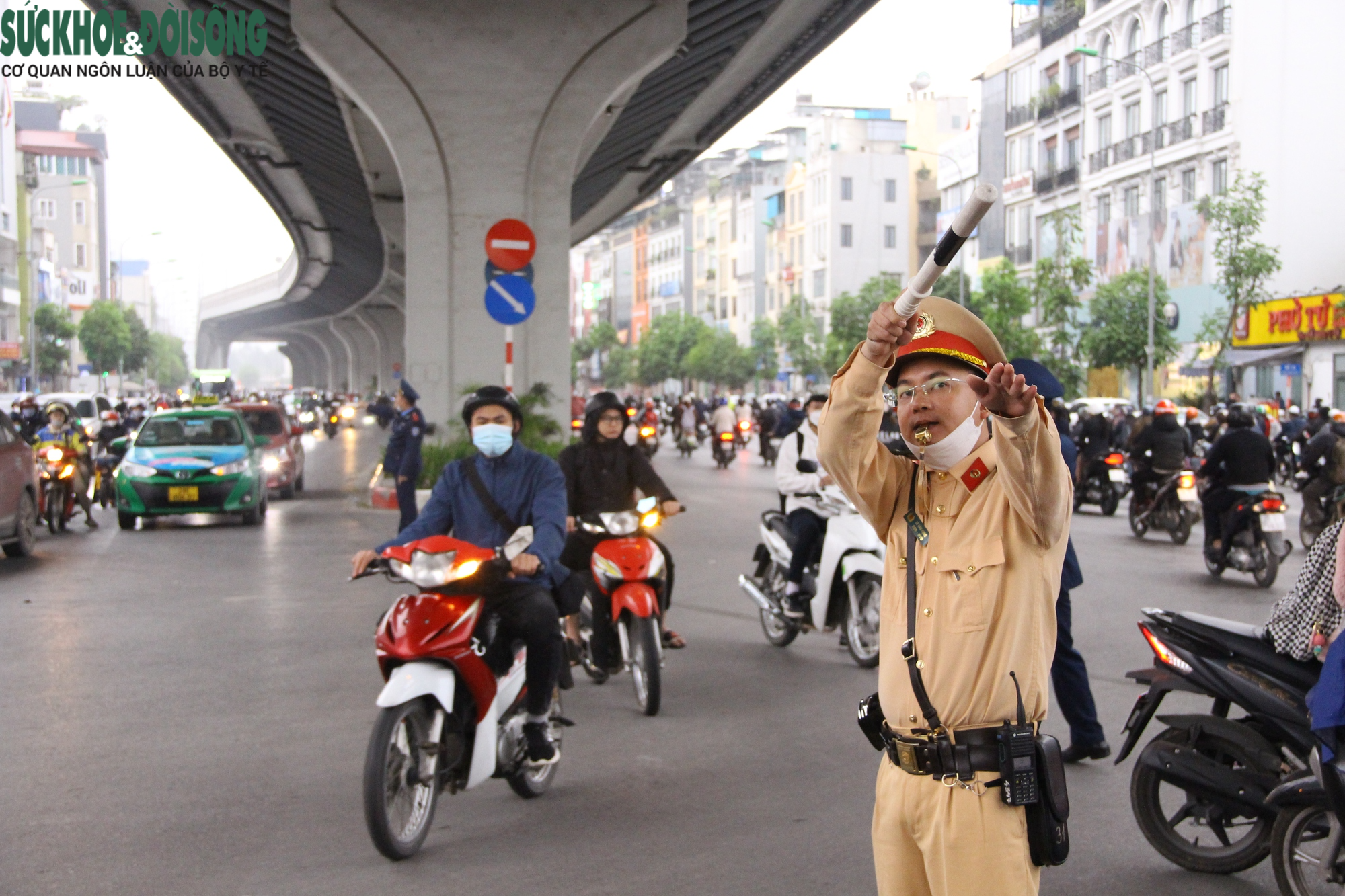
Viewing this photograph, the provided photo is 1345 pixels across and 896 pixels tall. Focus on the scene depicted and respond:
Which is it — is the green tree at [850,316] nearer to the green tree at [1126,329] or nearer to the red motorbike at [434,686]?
the green tree at [1126,329]

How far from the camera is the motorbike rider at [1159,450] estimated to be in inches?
673

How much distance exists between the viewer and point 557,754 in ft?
19.0

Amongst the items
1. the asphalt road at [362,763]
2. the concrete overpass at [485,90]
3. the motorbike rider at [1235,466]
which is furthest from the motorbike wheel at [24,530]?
the motorbike rider at [1235,466]

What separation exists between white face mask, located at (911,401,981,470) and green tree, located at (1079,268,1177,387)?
40.8 m

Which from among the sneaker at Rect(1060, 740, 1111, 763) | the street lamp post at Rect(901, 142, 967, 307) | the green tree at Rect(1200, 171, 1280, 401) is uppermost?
the street lamp post at Rect(901, 142, 967, 307)

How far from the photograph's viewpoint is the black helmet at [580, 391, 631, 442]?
8.51 m

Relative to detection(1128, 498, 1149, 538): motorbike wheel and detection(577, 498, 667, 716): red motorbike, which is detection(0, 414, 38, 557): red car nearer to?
detection(577, 498, 667, 716): red motorbike

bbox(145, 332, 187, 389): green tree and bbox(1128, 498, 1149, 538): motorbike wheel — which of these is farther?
bbox(145, 332, 187, 389): green tree

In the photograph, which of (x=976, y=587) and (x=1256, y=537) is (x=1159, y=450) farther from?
(x=976, y=587)

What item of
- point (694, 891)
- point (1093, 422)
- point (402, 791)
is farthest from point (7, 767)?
point (1093, 422)

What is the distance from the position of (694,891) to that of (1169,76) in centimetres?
4585

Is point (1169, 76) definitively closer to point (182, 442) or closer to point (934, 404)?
point (182, 442)

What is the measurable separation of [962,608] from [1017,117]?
59951 mm

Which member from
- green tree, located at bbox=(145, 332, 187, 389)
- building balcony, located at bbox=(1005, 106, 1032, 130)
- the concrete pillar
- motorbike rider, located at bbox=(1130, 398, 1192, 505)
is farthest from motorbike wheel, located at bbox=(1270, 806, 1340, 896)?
green tree, located at bbox=(145, 332, 187, 389)
